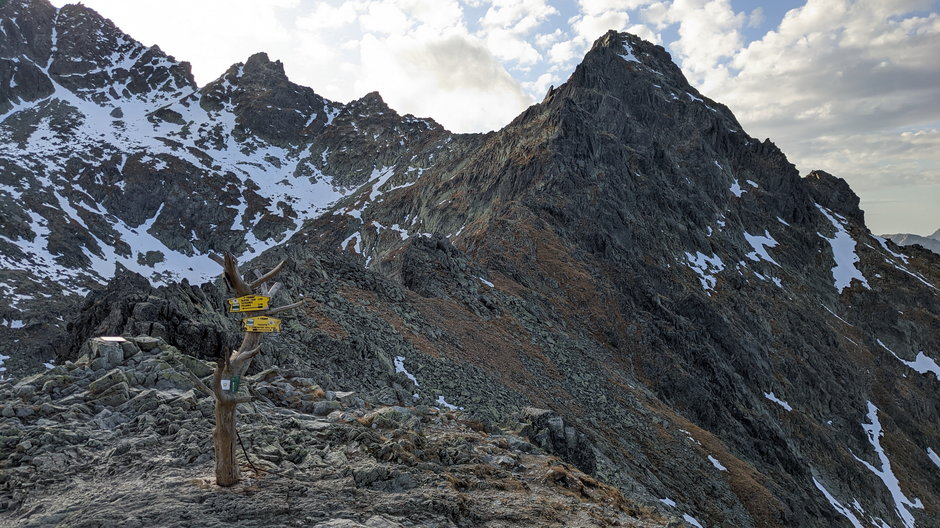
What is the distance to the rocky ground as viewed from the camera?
8773 millimetres

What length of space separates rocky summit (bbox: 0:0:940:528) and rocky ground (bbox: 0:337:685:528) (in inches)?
2.7

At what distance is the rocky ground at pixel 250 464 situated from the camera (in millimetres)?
8773

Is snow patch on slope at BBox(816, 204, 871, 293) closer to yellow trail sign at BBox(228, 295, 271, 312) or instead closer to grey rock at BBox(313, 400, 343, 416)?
grey rock at BBox(313, 400, 343, 416)

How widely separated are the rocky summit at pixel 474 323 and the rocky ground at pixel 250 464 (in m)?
0.07

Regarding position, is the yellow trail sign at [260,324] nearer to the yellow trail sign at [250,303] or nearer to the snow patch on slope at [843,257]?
the yellow trail sign at [250,303]

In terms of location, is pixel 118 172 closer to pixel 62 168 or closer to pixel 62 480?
pixel 62 168

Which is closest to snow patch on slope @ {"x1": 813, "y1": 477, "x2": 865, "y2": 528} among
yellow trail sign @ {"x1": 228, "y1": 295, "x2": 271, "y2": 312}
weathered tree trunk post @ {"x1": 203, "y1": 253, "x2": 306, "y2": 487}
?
weathered tree trunk post @ {"x1": 203, "y1": 253, "x2": 306, "y2": 487}

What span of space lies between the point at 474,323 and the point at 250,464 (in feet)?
75.1

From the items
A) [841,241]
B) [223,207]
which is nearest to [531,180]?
[841,241]

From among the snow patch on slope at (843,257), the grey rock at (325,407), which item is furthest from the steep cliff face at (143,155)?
the snow patch on slope at (843,257)

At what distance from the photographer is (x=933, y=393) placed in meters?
72.2

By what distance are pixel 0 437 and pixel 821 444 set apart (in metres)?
59.1

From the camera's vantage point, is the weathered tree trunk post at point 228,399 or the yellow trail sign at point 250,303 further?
the yellow trail sign at point 250,303

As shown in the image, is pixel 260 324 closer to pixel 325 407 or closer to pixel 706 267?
pixel 325 407
